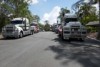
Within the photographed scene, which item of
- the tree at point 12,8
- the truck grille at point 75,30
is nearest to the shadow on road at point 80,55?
the truck grille at point 75,30

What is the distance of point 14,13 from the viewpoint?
165 feet

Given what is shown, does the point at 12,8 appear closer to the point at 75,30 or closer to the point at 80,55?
the point at 75,30

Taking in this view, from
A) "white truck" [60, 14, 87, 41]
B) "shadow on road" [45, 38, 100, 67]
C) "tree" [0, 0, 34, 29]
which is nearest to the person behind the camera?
"shadow on road" [45, 38, 100, 67]

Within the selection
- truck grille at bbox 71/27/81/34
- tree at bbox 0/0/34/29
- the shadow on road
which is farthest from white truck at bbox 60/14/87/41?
tree at bbox 0/0/34/29

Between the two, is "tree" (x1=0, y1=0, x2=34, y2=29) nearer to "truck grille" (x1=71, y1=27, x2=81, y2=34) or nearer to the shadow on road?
"truck grille" (x1=71, y1=27, x2=81, y2=34)

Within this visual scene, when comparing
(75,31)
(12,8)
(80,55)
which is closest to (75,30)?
(75,31)

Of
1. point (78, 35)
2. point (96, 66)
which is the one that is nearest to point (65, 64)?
point (96, 66)

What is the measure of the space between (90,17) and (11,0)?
2089cm

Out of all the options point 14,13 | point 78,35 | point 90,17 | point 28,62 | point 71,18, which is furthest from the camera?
point 90,17

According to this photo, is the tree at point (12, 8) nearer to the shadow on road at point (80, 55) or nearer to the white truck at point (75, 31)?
the white truck at point (75, 31)

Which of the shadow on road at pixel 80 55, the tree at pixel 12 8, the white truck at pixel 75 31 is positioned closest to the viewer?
the shadow on road at pixel 80 55

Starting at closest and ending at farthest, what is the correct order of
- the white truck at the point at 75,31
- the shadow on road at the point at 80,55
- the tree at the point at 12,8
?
the shadow on road at the point at 80,55 < the white truck at the point at 75,31 < the tree at the point at 12,8

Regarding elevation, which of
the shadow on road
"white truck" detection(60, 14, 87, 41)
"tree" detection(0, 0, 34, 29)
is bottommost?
the shadow on road

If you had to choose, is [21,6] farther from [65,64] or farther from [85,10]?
[65,64]
